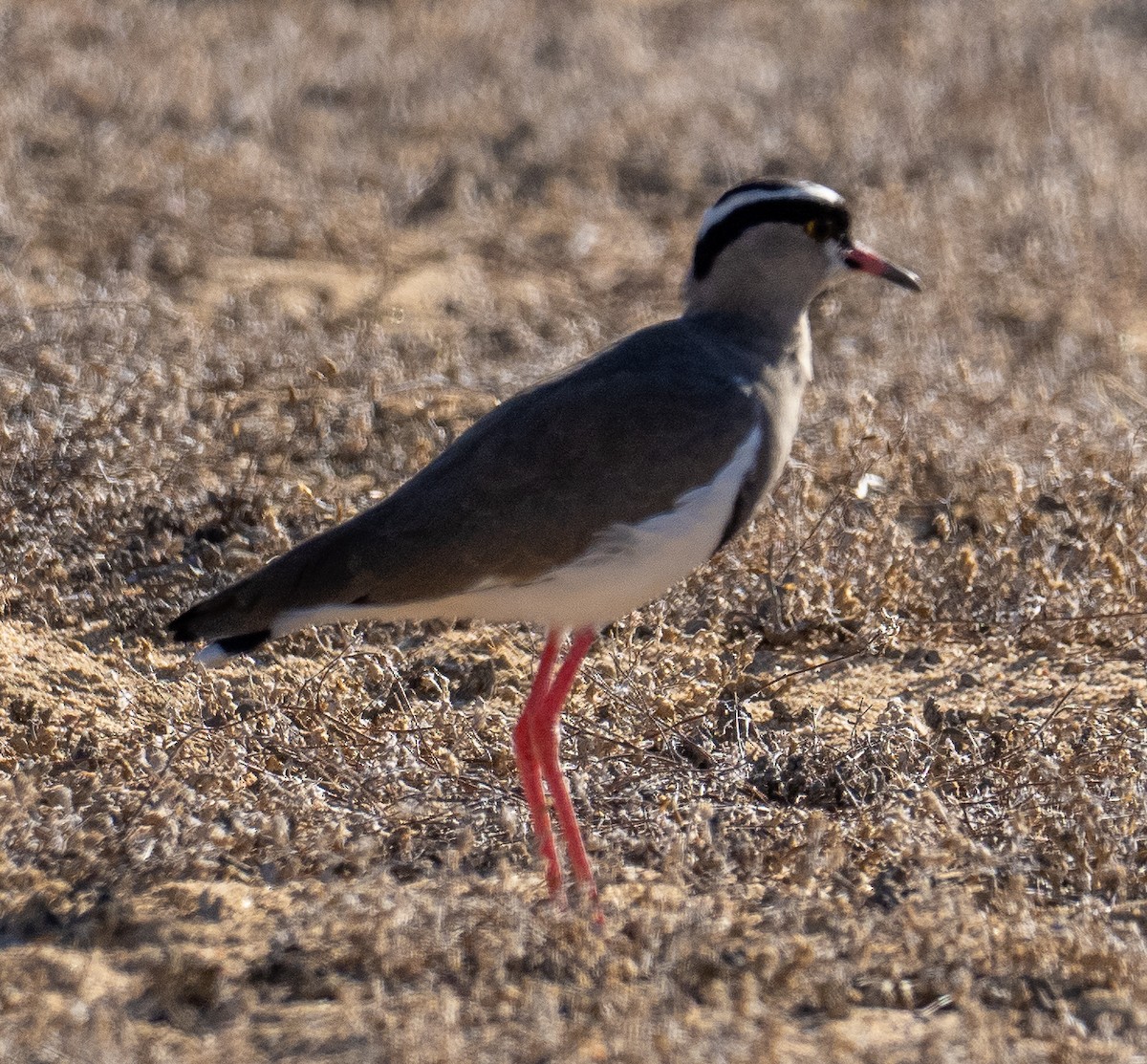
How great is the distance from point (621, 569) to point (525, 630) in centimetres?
138

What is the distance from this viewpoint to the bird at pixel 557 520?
4031mm

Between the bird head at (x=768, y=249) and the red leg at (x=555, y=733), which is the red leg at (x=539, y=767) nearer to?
the red leg at (x=555, y=733)

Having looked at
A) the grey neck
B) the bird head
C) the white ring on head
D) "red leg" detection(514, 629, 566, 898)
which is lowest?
"red leg" detection(514, 629, 566, 898)

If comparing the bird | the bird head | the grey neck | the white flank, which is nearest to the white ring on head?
the bird head

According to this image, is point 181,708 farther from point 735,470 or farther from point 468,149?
point 468,149

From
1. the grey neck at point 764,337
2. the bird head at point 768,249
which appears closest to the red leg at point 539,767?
the grey neck at point 764,337

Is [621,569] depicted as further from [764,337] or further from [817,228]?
[817,228]

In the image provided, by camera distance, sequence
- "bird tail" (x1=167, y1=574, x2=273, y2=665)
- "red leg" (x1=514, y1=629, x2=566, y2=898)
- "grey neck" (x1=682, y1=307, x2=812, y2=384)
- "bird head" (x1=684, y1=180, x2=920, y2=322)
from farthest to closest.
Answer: "bird head" (x1=684, y1=180, x2=920, y2=322) → "grey neck" (x1=682, y1=307, x2=812, y2=384) → "bird tail" (x1=167, y1=574, x2=273, y2=665) → "red leg" (x1=514, y1=629, x2=566, y2=898)

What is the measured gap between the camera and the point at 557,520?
402 centimetres

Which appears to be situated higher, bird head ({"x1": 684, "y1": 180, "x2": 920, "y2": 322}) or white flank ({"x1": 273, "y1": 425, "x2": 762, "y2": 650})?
bird head ({"x1": 684, "y1": 180, "x2": 920, "y2": 322})

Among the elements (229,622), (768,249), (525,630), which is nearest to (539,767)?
(229,622)

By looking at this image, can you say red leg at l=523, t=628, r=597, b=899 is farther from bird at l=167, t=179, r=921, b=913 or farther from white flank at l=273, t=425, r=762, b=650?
white flank at l=273, t=425, r=762, b=650

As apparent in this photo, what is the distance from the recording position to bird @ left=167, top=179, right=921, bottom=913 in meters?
4.03

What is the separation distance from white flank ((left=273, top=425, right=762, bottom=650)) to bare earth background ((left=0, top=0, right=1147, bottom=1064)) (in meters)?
0.41
